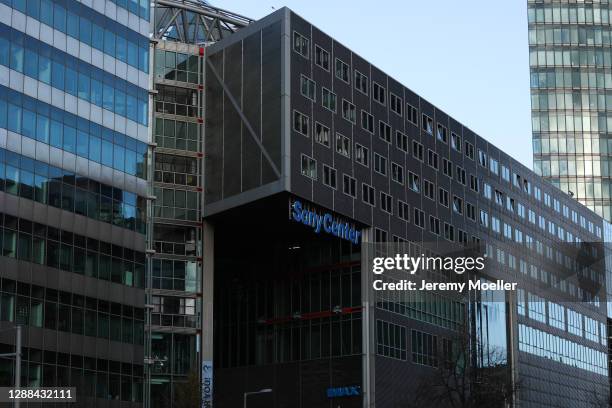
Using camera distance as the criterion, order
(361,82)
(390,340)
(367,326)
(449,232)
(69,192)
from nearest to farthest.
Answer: (69,192) → (367,326) → (390,340) → (361,82) → (449,232)

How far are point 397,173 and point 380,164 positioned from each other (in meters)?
3.09

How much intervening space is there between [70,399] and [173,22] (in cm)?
3897

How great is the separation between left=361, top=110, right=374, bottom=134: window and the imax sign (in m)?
8.70

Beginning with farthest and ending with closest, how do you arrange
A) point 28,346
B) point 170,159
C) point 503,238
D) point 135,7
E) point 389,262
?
point 503,238, point 389,262, point 170,159, point 135,7, point 28,346

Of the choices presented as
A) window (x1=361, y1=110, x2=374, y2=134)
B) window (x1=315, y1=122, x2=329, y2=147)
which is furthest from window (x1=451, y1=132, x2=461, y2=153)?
window (x1=315, y1=122, x2=329, y2=147)

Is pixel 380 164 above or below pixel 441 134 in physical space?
below

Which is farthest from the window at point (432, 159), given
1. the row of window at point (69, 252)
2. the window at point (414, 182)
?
the row of window at point (69, 252)

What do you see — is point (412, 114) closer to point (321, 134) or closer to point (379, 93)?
point (379, 93)

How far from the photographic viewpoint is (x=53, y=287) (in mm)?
68688

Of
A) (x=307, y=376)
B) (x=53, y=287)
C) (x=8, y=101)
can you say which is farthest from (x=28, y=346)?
(x=307, y=376)

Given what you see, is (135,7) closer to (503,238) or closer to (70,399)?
(70,399)

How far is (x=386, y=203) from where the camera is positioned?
9581cm

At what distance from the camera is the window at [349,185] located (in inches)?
3536

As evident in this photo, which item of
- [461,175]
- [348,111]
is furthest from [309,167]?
[461,175]
